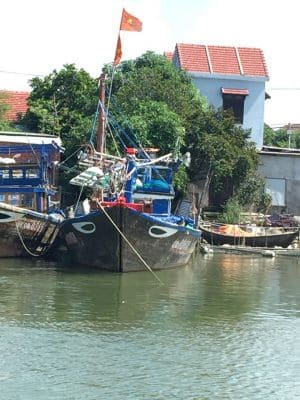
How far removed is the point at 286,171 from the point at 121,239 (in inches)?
565

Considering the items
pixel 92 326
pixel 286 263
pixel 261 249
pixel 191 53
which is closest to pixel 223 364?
pixel 92 326

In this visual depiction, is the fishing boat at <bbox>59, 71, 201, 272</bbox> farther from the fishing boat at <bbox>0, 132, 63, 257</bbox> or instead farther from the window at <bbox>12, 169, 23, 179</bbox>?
the window at <bbox>12, 169, 23, 179</bbox>

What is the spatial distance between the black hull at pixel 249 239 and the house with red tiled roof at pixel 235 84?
288 inches

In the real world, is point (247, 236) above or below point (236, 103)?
below

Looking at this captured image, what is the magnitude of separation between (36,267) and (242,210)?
11465 mm

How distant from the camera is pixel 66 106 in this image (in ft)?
93.0

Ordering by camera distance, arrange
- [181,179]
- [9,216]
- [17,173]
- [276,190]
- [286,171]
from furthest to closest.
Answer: [286,171] → [276,190] → [181,179] → [17,173] → [9,216]

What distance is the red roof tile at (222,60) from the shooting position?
3062 cm

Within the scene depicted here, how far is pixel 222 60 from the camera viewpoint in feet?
103

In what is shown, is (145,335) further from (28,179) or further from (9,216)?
(28,179)

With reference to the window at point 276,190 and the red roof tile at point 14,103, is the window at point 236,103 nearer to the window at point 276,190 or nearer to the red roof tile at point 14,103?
the window at point 276,190

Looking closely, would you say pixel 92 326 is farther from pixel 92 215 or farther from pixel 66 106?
pixel 66 106

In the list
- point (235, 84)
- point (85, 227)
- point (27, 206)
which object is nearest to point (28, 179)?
point (27, 206)

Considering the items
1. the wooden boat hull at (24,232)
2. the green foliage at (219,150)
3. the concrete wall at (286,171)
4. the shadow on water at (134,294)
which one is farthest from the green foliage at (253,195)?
the wooden boat hull at (24,232)
